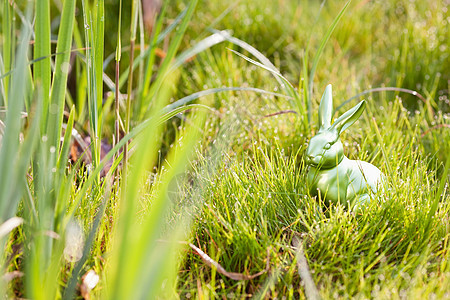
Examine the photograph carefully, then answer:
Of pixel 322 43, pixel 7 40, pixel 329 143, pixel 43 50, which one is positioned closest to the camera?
pixel 43 50

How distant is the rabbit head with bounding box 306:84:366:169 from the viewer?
3.87 feet

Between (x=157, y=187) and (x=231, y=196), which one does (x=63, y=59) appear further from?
(x=231, y=196)

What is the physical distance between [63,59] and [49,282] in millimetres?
532

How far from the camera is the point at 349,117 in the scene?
1198 millimetres

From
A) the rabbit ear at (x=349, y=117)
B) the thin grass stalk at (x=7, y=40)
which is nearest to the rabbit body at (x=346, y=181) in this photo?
the rabbit ear at (x=349, y=117)

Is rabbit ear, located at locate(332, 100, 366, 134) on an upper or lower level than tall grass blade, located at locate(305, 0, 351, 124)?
lower

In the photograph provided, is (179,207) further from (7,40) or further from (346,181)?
(7,40)

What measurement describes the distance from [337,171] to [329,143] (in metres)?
0.08

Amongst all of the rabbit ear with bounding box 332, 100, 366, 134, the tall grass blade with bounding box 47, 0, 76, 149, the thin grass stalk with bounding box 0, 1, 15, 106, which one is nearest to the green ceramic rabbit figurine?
→ the rabbit ear with bounding box 332, 100, 366, 134

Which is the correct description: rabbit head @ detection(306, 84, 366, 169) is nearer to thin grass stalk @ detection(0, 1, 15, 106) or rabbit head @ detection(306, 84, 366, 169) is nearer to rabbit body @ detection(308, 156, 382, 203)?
rabbit body @ detection(308, 156, 382, 203)

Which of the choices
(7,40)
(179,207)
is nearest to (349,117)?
(179,207)

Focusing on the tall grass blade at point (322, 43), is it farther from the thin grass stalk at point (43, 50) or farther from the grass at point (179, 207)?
the thin grass stalk at point (43, 50)

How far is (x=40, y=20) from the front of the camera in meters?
1.03

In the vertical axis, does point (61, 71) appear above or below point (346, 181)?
above
